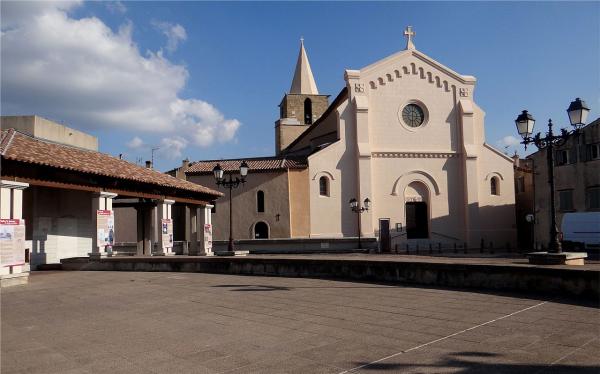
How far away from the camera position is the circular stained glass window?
123 ft

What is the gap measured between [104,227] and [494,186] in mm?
29235

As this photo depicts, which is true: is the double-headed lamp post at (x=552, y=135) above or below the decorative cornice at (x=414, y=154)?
below

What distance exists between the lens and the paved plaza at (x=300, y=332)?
5422 millimetres

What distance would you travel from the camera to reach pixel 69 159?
17.4 m

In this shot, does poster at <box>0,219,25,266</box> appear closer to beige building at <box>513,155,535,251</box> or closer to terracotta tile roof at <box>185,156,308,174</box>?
terracotta tile roof at <box>185,156,308,174</box>

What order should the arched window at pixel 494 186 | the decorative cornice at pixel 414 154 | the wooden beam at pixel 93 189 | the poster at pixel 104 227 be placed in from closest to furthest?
the wooden beam at pixel 93 189, the poster at pixel 104 227, the decorative cornice at pixel 414 154, the arched window at pixel 494 186

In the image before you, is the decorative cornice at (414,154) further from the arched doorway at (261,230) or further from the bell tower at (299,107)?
the bell tower at (299,107)

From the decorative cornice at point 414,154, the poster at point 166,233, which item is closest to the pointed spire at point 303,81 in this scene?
the decorative cornice at point 414,154

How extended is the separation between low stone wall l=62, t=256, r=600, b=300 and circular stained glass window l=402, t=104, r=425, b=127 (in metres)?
24.2

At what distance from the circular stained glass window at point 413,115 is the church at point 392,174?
3.0 inches

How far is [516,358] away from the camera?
5430 mm

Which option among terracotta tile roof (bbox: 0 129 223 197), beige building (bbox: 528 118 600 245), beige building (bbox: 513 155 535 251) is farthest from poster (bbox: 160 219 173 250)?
beige building (bbox: 513 155 535 251)

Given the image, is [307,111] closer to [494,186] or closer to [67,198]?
[494,186]

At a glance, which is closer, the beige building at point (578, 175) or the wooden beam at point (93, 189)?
the wooden beam at point (93, 189)
